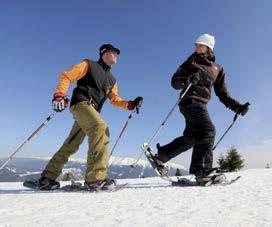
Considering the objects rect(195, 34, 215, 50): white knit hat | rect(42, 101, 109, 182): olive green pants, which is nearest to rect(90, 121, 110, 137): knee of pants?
rect(42, 101, 109, 182): olive green pants

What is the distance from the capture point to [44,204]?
4199 mm

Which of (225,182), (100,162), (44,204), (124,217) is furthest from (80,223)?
(225,182)

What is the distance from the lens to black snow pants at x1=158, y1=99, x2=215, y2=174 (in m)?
6.33

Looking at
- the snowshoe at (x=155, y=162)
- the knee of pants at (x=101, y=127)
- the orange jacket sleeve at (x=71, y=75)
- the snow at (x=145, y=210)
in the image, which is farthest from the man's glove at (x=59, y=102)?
the snowshoe at (x=155, y=162)

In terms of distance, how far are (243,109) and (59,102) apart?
353 centimetres

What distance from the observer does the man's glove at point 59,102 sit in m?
5.41

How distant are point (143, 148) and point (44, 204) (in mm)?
2653

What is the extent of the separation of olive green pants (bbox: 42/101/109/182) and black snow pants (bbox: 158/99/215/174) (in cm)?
141

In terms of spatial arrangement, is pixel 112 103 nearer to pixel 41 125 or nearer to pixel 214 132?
pixel 41 125

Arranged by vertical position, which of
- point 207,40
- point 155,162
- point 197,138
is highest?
point 207,40

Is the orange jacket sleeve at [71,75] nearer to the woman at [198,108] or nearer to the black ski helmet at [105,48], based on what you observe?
the black ski helmet at [105,48]

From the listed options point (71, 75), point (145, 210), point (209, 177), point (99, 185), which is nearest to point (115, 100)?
point (71, 75)

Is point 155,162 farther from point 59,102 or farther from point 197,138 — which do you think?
point 59,102

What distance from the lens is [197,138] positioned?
6445mm
